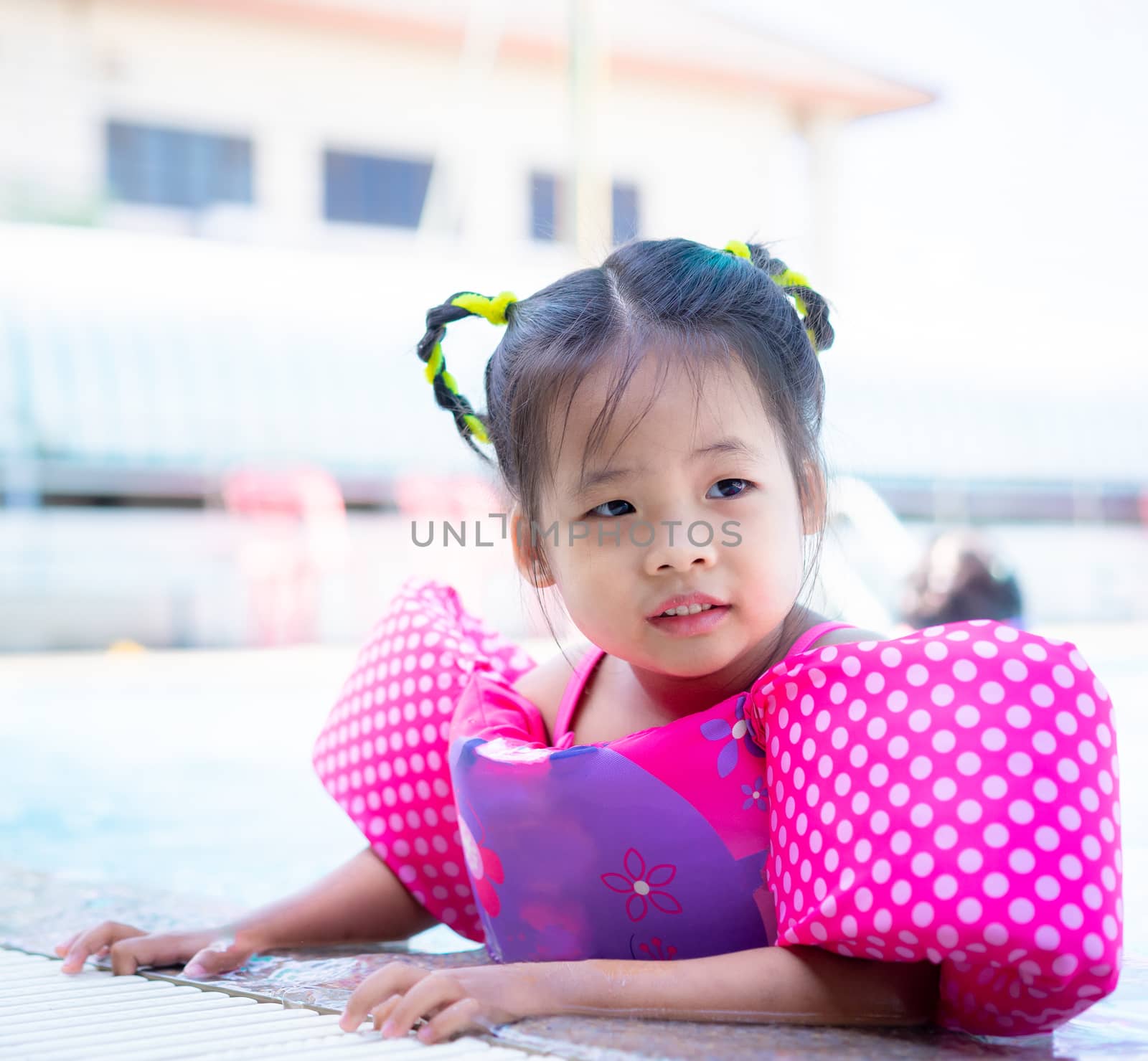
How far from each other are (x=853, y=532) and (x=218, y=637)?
4.87 metres

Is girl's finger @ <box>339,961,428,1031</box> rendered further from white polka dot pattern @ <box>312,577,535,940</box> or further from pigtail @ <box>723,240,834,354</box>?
pigtail @ <box>723,240,834,354</box>

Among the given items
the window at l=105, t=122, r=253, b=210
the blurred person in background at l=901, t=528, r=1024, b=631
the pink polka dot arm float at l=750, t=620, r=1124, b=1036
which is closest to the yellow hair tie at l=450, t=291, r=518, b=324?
the pink polka dot arm float at l=750, t=620, r=1124, b=1036

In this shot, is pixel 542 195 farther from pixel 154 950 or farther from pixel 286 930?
pixel 154 950

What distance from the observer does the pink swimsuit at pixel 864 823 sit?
1.04 metres

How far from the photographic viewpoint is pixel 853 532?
6.30 metres

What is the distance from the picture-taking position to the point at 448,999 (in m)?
1.08

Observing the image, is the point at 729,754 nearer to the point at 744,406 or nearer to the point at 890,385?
the point at 744,406

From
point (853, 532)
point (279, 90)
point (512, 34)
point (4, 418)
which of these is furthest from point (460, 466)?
point (512, 34)

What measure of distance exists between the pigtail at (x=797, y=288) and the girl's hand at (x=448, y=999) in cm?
79

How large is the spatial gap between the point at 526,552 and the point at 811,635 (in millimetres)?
336

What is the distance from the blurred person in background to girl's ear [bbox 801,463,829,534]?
3.44 metres

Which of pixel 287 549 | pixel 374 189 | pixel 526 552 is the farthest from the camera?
pixel 374 189

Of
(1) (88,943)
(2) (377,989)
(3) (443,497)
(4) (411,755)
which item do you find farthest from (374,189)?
(2) (377,989)

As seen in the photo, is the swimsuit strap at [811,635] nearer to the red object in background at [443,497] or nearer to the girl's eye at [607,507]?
Result: the girl's eye at [607,507]
